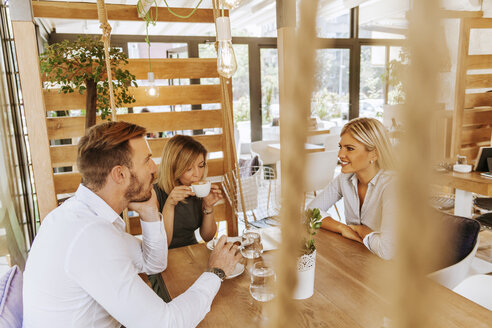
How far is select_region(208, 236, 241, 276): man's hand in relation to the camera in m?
1.37

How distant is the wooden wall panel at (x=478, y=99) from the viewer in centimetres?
439

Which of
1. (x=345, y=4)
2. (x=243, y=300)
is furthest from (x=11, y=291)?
(x=345, y=4)

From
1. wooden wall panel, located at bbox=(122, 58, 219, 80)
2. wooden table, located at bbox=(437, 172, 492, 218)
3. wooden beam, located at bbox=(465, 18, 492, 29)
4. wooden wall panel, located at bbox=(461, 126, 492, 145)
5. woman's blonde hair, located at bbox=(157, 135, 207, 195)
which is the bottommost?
wooden table, located at bbox=(437, 172, 492, 218)

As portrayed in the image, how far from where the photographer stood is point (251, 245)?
1516 millimetres

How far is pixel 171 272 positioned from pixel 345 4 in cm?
525

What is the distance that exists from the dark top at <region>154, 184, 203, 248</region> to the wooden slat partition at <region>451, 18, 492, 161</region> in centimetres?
339

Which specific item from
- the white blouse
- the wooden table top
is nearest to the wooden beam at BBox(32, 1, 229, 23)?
the white blouse

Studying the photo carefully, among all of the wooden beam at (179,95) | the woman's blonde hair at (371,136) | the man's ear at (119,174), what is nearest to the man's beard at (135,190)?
the man's ear at (119,174)

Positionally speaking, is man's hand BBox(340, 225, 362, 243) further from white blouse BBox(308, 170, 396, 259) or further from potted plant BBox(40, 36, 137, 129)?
potted plant BBox(40, 36, 137, 129)

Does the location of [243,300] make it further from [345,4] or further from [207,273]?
[345,4]

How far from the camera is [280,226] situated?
15 centimetres

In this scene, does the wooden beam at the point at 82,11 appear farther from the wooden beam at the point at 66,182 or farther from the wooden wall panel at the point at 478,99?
the wooden wall panel at the point at 478,99

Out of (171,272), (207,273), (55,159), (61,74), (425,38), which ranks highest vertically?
(61,74)

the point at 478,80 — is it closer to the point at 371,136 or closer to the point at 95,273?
the point at 371,136
